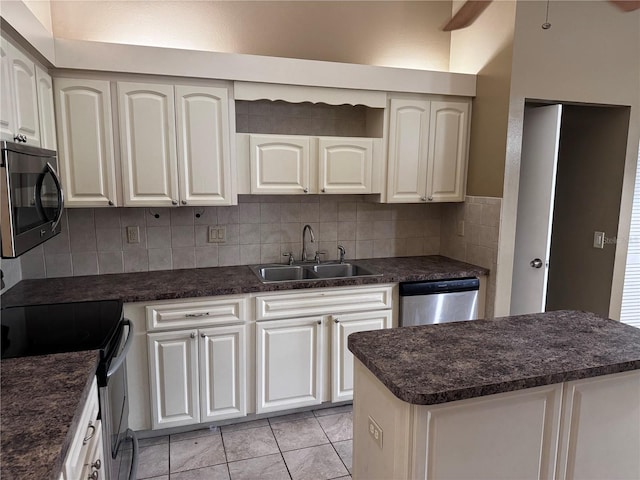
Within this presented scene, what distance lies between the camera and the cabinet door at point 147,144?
2.55 metres

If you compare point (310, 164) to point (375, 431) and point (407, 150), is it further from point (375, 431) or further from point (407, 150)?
point (375, 431)

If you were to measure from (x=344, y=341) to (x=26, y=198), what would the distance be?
1914 millimetres

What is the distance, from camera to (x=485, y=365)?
1453 mm

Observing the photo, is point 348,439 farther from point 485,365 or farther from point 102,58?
point 102,58

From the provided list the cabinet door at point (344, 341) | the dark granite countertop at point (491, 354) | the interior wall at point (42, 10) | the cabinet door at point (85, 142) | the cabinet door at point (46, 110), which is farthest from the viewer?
the cabinet door at point (344, 341)

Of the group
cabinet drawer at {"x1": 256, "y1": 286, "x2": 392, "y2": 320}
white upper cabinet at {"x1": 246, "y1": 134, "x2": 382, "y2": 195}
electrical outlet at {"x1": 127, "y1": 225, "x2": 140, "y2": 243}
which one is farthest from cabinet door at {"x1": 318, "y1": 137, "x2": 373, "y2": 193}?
electrical outlet at {"x1": 127, "y1": 225, "x2": 140, "y2": 243}

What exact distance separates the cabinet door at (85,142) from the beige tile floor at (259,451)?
150 centimetres

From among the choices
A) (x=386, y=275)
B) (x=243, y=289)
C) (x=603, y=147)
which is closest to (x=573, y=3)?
(x=603, y=147)

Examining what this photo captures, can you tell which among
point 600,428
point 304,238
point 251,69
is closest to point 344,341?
point 304,238

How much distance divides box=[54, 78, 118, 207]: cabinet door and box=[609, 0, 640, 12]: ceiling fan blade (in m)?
3.30

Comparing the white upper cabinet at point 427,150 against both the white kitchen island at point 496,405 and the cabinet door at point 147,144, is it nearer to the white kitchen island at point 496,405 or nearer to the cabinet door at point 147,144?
the cabinet door at point 147,144

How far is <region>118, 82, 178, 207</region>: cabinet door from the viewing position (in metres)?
2.55

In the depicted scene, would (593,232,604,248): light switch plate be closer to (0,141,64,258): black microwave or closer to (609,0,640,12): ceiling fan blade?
(609,0,640,12): ceiling fan blade

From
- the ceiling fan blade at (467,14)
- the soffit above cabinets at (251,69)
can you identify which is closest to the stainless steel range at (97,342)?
the soffit above cabinets at (251,69)
